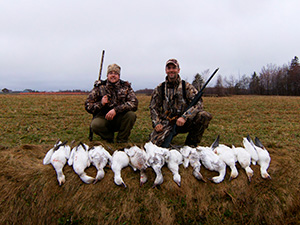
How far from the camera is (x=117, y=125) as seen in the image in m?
5.02

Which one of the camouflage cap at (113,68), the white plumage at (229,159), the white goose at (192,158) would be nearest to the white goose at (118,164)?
the white goose at (192,158)

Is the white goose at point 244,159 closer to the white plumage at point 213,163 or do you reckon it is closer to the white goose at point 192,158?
the white plumage at point 213,163

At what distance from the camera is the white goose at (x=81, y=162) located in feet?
9.28

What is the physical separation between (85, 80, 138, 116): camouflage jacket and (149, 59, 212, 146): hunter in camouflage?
0.58 meters

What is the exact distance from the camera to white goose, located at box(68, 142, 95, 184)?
2.83 metres

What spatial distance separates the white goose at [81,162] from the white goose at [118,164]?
327 mm

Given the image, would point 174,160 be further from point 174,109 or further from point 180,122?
point 174,109

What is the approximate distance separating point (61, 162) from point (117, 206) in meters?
1.02

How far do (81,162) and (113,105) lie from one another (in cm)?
215

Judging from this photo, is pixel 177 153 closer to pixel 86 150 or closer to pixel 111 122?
pixel 86 150

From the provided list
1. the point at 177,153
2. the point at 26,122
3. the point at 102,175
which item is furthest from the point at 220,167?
the point at 26,122

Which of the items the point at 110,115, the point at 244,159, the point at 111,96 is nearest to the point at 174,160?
the point at 244,159

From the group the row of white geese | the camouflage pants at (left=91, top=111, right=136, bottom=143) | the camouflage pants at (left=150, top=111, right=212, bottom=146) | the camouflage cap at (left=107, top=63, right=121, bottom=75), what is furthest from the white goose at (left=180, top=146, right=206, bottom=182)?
the camouflage cap at (left=107, top=63, right=121, bottom=75)

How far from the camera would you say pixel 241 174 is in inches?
122
